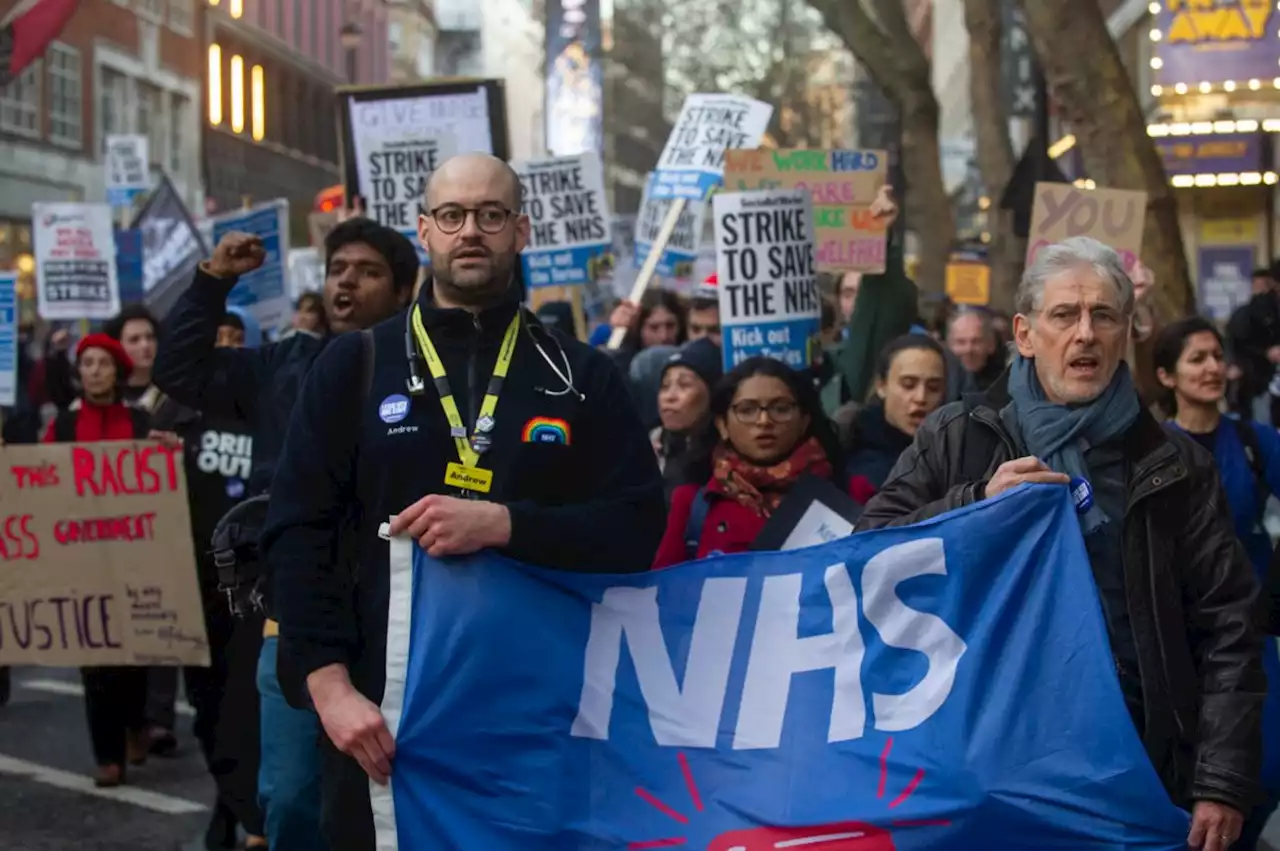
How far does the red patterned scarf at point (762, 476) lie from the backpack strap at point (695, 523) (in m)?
0.06

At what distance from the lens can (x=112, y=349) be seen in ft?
30.3

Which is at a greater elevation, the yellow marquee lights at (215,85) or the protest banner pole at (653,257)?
the yellow marquee lights at (215,85)

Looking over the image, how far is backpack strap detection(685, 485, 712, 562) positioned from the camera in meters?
6.28

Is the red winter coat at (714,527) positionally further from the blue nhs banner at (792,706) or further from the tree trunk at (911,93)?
the tree trunk at (911,93)

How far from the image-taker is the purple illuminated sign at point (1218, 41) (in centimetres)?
2569

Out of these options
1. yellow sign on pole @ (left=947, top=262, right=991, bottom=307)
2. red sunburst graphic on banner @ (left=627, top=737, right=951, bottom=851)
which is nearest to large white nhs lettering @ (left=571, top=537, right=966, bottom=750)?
red sunburst graphic on banner @ (left=627, top=737, right=951, bottom=851)

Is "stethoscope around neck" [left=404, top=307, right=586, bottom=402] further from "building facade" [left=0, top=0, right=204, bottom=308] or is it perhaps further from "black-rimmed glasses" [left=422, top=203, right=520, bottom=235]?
"building facade" [left=0, top=0, right=204, bottom=308]

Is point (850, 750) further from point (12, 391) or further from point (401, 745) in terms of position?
point (12, 391)

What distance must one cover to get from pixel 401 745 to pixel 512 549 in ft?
1.39

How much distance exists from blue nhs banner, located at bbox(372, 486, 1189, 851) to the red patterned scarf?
1987 millimetres

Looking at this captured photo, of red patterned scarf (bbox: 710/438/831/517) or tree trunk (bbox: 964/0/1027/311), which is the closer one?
red patterned scarf (bbox: 710/438/831/517)

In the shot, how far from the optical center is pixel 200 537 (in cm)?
864

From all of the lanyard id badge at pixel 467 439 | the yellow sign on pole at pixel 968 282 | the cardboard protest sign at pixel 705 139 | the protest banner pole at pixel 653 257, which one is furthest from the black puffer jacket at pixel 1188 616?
the yellow sign on pole at pixel 968 282

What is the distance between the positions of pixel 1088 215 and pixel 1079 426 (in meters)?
5.51
